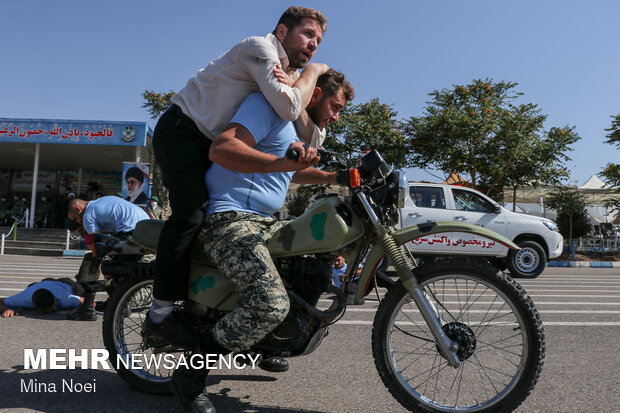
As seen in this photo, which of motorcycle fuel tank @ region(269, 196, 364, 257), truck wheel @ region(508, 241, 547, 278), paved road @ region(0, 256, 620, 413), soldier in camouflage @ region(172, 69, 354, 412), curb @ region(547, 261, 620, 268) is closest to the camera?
soldier in camouflage @ region(172, 69, 354, 412)

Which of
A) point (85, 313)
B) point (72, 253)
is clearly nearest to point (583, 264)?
point (85, 313)

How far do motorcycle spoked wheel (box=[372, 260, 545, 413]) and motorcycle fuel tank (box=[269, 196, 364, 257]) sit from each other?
353 mm

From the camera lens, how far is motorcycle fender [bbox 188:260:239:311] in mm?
2559

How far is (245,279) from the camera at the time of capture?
2.37 metres

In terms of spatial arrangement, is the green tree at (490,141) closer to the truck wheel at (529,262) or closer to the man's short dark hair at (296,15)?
the truck wheel at (529,262)

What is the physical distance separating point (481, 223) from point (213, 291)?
10.2 meters

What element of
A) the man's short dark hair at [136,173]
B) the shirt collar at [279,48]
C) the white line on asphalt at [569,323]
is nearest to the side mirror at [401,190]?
the shirt collar at [279,48]

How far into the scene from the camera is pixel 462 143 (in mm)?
22172

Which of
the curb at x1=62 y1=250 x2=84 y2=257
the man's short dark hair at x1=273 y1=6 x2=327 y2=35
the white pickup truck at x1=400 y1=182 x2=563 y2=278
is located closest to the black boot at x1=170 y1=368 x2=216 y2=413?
the man's short dark hair at x1=273 y1=6 x2=327 y2=35

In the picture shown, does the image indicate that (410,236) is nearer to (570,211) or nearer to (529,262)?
(529,262)

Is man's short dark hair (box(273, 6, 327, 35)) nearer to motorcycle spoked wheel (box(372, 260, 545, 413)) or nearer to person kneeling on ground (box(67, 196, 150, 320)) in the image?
motorcycle spoked wheel (box(372, 260, 545, 413))

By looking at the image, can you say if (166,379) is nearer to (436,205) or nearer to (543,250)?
(436,205)

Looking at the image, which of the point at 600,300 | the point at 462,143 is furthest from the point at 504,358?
the point at 462,143

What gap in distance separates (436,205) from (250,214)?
9829mm
